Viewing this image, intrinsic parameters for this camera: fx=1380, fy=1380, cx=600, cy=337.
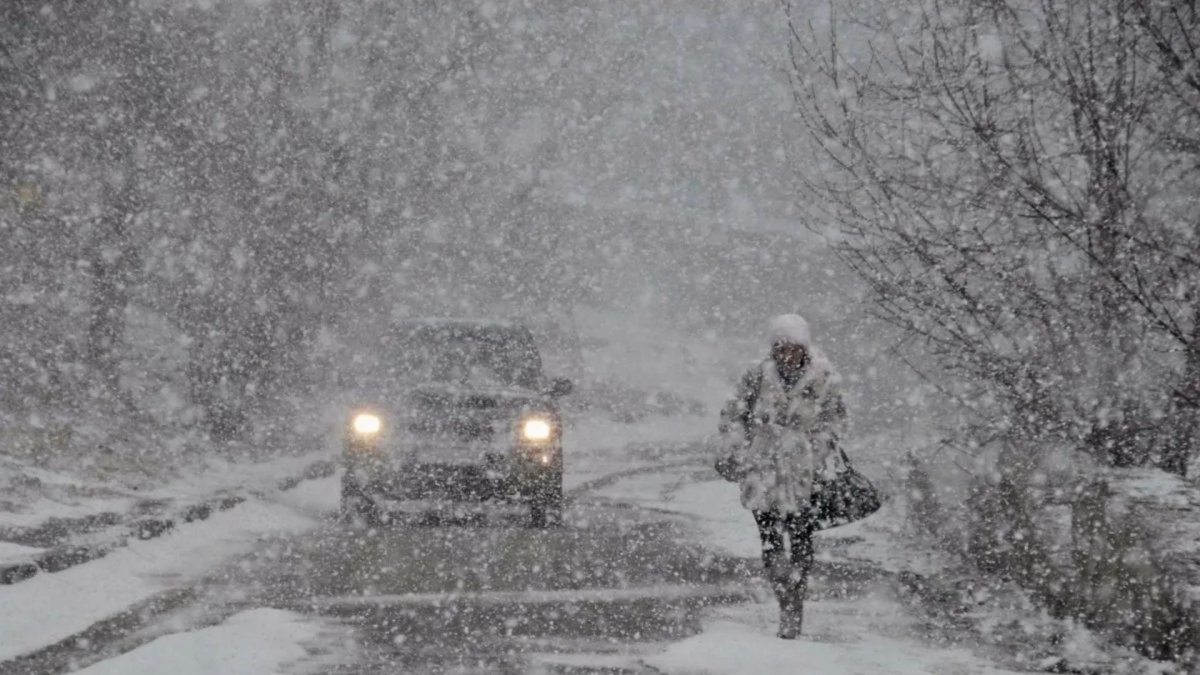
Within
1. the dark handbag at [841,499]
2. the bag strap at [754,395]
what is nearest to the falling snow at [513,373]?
the bag strap at [754,395]

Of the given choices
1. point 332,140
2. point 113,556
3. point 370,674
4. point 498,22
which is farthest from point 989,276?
point 498,22

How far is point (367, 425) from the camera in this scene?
11.8 m

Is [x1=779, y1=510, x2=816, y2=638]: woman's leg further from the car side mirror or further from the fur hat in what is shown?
the car side mirror

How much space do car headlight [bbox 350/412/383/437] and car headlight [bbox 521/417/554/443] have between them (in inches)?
48.5

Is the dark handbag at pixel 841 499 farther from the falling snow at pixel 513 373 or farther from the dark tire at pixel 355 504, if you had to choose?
the dark tire at pixel 355 504

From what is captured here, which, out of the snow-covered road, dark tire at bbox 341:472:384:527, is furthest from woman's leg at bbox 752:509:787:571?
dark tire at bbox 341:472:384:527

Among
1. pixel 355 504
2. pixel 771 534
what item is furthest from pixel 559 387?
pixel 771 534

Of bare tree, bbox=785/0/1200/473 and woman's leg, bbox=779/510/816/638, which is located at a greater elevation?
bare tree, bbox=785/0/1200/473

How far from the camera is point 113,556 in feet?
31.8

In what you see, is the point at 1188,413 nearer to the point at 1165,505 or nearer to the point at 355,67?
the point at 1165,505

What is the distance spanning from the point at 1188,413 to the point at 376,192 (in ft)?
48.2

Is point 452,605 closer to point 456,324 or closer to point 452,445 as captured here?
point 452,445

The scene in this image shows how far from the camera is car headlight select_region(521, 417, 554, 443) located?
11938 mm

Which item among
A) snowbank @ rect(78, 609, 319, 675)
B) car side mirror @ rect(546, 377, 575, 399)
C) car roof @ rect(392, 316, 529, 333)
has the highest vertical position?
car roof @ rect(392, 316, 529, 333)
